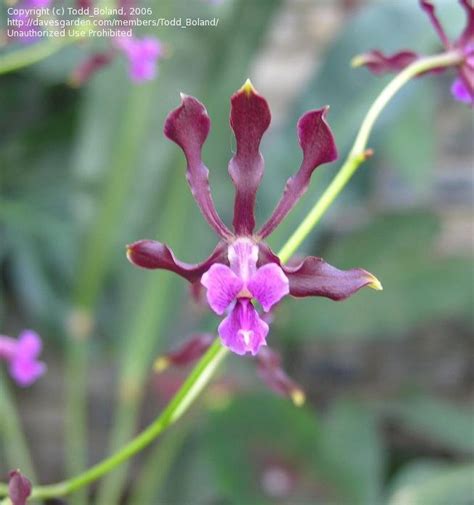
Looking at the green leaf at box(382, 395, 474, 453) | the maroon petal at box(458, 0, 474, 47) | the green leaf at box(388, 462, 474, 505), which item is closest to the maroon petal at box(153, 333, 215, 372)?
the maroon petal at box(458, 0, 474, 47)

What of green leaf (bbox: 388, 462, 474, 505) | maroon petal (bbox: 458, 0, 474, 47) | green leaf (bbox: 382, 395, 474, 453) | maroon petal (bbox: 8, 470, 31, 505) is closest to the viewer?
maroon petal (bbox: 8, 470, 31, 505)

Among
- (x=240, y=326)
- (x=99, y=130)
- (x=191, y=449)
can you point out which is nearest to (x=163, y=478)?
(x=191, y=449)

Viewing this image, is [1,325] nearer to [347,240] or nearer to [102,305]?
[102,305]

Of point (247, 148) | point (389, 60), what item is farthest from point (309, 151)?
point (389, 60)

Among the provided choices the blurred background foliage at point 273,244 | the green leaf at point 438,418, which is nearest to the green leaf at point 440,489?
the blurred background foliage at point 273,244

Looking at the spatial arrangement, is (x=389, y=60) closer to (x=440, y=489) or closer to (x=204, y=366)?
(x=204, y=366)

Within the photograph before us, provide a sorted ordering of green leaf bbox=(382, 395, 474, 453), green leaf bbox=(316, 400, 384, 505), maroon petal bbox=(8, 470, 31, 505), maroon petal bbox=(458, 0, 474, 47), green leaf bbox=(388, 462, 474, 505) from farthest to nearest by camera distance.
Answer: green leaf bbox=(382, 395, 474, 453), green leaf bbox=(316, 400, 384, 505), green leaf bbox=(388, 462, 474, 505), maroon petal bbox=(458, 0, 474, 47), maroon petal bbox=(8, 470, 31, 505)

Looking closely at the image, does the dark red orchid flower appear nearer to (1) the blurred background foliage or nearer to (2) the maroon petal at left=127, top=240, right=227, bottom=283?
(2) the maroon petal at left=127, top=240, right=227, bottom=283
